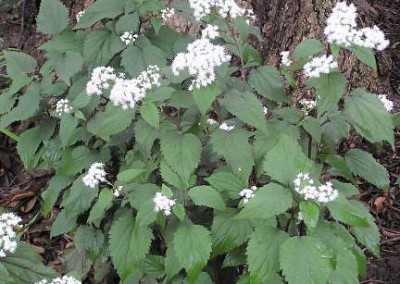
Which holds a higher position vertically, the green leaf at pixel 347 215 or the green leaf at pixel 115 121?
the green leaf at pixel 115 121

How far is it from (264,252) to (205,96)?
67 centimetres

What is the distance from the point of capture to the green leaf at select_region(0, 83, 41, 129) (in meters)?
3.06

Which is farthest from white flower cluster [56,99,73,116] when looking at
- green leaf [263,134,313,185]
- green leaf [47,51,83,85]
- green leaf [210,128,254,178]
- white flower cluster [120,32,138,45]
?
green leaf [263,134,313,185]

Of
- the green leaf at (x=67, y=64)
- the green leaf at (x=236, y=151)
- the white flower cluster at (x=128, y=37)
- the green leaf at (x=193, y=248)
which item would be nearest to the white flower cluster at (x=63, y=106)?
the green leaf at (x=67, y=64)

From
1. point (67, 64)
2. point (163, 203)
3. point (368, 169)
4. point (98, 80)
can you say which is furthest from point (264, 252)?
point (67, 64)

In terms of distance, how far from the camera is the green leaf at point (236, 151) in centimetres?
242

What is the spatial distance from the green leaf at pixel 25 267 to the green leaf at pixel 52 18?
4.71 ft

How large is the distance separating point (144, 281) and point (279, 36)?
2029 millimetres

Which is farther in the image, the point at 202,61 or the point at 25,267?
the point at 25,267

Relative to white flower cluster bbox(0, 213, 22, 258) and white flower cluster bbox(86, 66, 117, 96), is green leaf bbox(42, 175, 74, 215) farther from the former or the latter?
white flower cluster bbox(86, 66, 117, 96)

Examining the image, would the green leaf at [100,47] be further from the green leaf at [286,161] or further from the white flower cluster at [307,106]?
the green leaf at [286,161]

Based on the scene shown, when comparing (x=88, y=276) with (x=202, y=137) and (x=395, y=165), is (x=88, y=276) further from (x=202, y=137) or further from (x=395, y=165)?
(x=395, y=165)

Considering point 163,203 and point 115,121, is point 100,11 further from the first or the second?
point 163,203

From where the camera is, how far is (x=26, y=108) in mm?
3080
